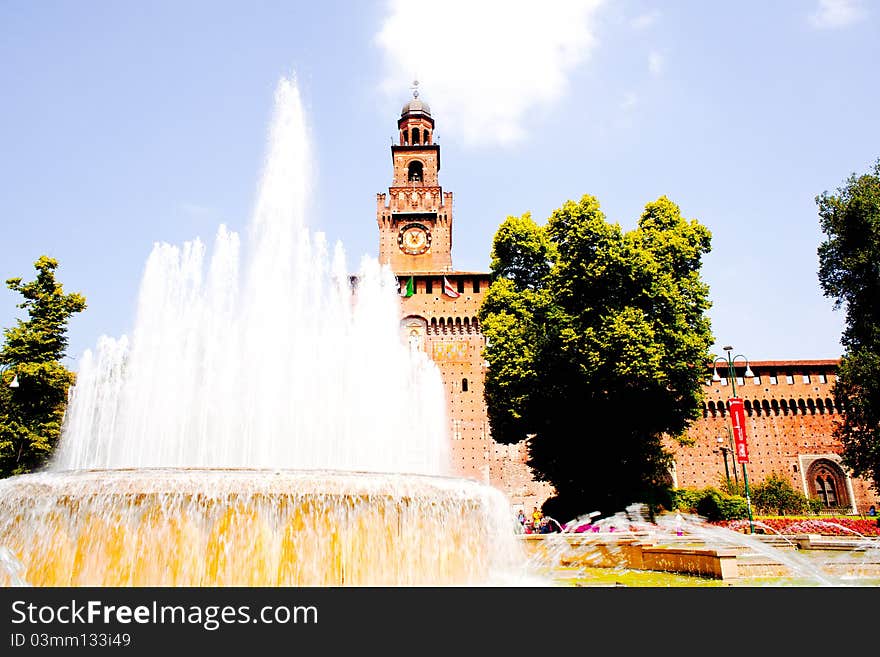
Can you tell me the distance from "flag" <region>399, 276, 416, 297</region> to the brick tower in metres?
0.06

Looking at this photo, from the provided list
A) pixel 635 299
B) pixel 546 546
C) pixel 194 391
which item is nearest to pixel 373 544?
pixel 546 546

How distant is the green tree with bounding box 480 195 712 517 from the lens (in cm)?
1878

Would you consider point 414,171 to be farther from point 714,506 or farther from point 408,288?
point 714,506

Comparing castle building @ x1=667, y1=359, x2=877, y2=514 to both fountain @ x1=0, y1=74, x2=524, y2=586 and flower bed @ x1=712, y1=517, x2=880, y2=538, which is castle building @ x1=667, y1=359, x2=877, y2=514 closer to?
flower bed @ x1=712, y1=517, x2=880, y2=538

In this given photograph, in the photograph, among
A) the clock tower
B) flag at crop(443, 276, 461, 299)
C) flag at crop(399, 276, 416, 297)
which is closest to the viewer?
flag at crop(443, 276, 461, 299)

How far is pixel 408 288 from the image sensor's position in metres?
38.8

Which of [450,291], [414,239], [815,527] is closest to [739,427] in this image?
[815,527]

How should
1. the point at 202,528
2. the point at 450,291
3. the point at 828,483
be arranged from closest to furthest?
1. the point at 202,528
2. the point at 828,483
3. the point at 450,291

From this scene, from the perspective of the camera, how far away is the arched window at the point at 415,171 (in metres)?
45.8

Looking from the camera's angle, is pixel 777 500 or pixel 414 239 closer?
pixel 777 500

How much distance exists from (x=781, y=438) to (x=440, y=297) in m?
21.8

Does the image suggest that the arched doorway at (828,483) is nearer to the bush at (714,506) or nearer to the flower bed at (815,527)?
the bush at (714,506)

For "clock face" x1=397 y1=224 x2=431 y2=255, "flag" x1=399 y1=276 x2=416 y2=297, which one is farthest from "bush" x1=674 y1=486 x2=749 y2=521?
"clock face" x1=397 y1=224 x2=431 y2=255
